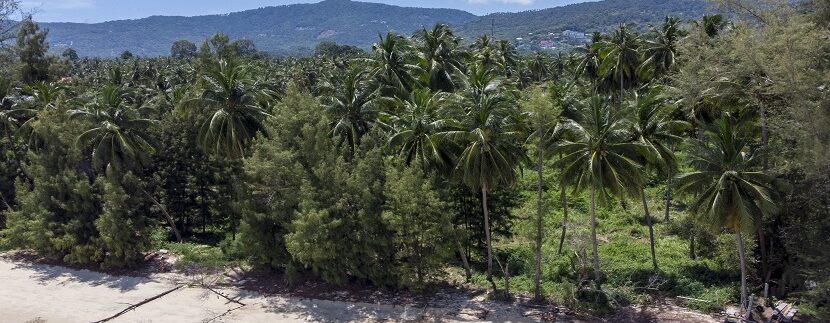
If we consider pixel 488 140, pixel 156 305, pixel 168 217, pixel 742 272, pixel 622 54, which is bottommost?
pixel 156 305

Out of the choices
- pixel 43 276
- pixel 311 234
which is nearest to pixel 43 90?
pixel 43 276

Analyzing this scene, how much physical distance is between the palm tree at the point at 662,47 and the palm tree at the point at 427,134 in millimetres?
25195

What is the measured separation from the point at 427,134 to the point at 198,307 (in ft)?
42.4

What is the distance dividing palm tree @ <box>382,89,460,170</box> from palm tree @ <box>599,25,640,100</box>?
26.1 meters

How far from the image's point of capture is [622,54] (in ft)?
165

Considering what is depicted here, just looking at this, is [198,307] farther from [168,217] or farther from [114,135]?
[168,217]

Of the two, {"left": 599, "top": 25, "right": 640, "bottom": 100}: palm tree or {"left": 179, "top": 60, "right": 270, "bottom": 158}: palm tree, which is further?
{"left": 599, "top": 25, "right": 640, "bottom": 100}: palm tree

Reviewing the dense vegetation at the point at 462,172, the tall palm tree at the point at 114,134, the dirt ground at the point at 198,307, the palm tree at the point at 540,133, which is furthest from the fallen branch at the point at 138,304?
the palm tree at the point at 540,133

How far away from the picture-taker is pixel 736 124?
27609mm

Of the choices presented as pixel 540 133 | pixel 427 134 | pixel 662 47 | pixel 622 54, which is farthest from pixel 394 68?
pixel 622 54

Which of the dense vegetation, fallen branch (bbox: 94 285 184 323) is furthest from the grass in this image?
fallen branch (bbox: 94 285 184 323)

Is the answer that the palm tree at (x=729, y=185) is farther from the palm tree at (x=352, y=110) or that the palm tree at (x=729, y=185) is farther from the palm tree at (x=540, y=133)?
the palm tree at (x=352, y=110)

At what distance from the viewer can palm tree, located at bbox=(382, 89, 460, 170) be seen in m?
26.8

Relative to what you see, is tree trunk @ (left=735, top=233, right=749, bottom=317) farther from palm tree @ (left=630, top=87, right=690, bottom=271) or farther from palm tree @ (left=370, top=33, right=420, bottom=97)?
palm tree @ (left=370, top=33, right=420, bottom=97)
